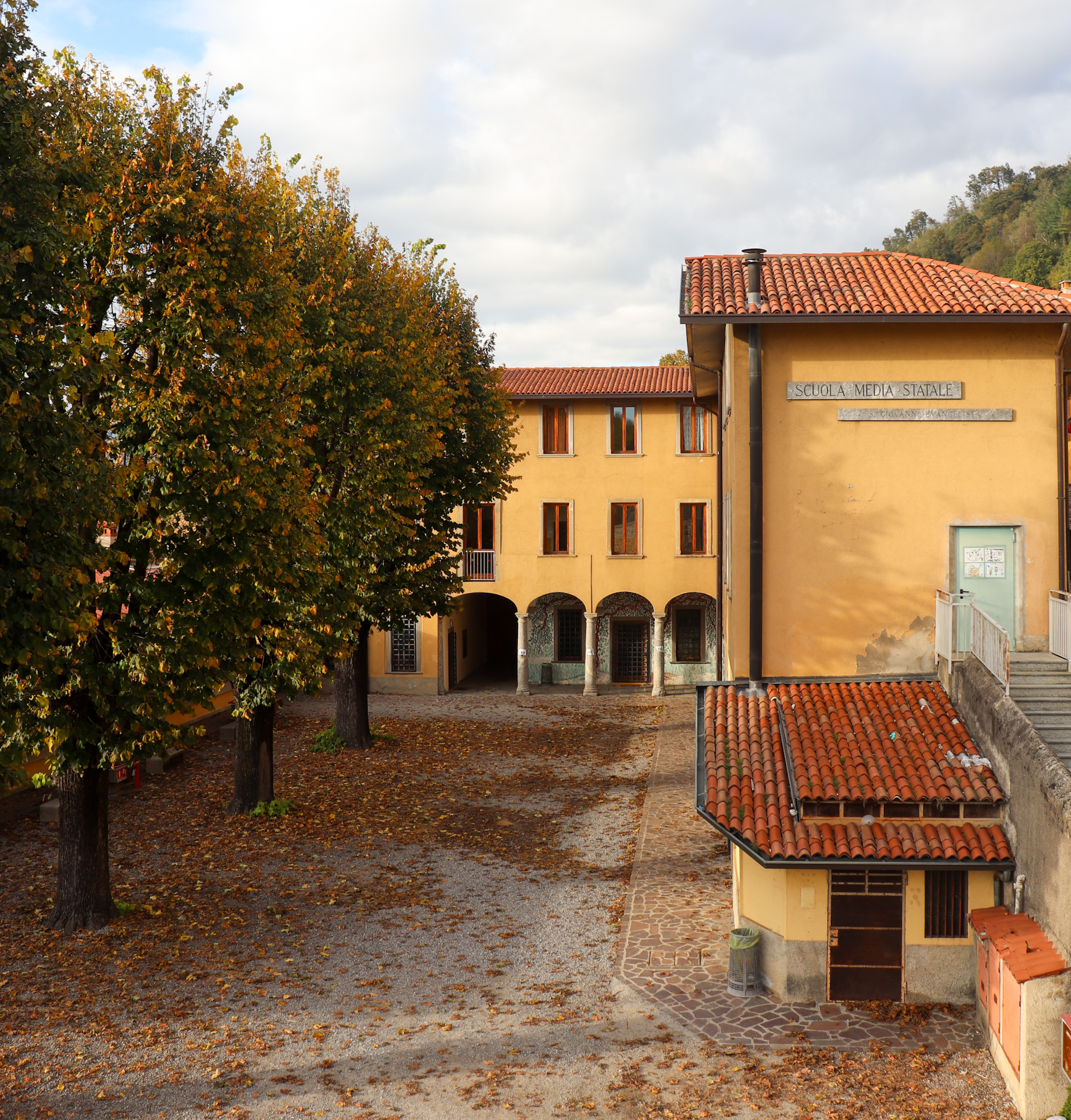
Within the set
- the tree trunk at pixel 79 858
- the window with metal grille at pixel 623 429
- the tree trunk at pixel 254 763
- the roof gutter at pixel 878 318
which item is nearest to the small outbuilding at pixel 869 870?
the roof gutter at pixel 878 318

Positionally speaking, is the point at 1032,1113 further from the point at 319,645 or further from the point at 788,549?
the point at 319,645

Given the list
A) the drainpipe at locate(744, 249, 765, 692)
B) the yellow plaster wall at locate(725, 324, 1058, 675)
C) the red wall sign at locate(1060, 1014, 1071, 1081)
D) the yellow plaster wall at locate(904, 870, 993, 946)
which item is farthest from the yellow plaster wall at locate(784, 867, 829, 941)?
the yellow plaster wall at locate(725, 324, 1058, 675)

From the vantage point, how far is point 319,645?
14.7m

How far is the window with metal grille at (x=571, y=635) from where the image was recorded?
32.6m

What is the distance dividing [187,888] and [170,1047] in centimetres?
443

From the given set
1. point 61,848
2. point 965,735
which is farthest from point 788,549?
point 61,848

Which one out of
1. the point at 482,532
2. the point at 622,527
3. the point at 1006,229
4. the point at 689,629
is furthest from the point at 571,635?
the point at 1006,229

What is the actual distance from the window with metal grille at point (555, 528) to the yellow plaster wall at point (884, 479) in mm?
17348

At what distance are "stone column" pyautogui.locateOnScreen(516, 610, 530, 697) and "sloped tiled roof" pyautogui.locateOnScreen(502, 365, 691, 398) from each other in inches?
270

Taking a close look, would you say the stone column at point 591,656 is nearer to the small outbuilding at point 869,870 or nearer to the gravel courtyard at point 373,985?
the gravel courtyard at point 373,985

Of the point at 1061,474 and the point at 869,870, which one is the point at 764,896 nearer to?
the point at 869,870

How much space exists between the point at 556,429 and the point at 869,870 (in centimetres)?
2190

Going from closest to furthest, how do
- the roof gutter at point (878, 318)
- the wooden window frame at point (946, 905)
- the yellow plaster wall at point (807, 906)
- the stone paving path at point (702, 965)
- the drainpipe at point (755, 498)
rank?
the stone paving path at point (702, 965)
the wooden window frame at point (946, 905)
the yellow plaster wall at point (807, 906)
the roof gutter at point (878, 318)
the drainpipe at point (755, 498)

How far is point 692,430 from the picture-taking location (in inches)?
1186
